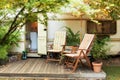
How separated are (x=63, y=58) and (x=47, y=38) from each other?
158 cm

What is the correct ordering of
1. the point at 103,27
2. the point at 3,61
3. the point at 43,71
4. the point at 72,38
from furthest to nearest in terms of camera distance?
the point at 103,27 < the point at 72,38 < the point at 3,61 < the point at 43,71

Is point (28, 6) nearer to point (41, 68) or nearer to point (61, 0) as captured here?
point (61, 0)

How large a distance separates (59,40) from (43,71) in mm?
2178

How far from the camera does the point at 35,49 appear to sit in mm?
11359

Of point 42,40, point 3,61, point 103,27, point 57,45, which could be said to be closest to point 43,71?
point 3,61

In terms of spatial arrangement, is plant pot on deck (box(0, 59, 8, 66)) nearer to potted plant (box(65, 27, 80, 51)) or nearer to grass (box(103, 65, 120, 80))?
potted plant (box(65, 27, 80, 51))

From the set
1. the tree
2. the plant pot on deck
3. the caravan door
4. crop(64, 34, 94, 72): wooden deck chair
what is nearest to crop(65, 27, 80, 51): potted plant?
the caravan door

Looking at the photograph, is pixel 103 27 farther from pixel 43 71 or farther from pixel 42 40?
pixel 43 71

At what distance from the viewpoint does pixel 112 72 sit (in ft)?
28.6

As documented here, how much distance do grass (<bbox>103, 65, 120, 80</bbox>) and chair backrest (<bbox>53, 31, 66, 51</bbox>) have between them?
1678 millimetres

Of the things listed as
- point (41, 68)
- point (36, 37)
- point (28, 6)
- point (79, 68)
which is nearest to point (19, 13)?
point (28, 6)

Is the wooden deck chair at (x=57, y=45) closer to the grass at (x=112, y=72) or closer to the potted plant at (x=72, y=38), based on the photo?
the potted plant at (x=72, y=38)

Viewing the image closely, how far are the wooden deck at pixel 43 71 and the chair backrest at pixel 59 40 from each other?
81 cm

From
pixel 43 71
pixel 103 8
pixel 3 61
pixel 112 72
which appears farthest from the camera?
pixel 3 61
